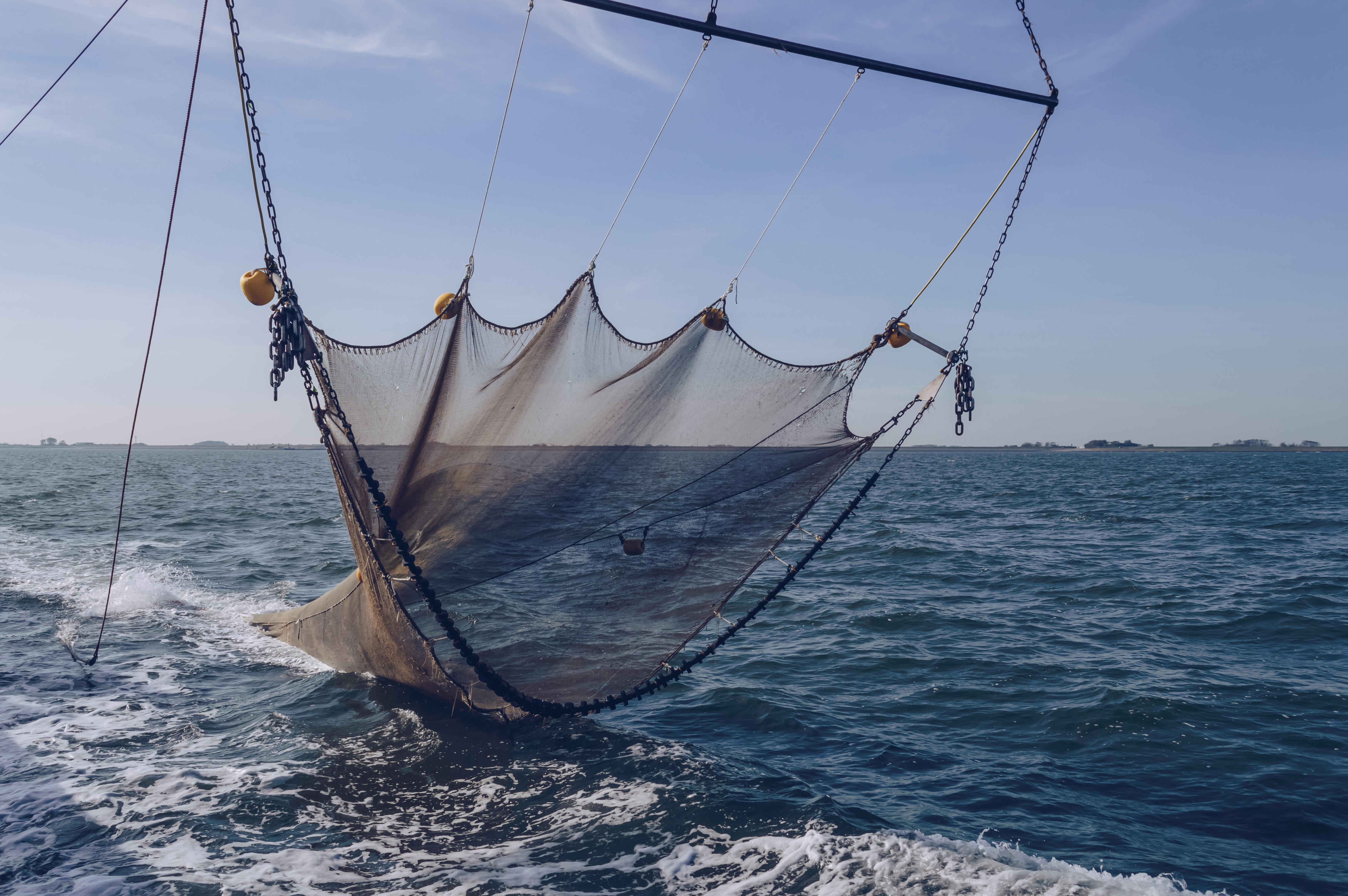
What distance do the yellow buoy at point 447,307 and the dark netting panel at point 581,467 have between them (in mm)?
146

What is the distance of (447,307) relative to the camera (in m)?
7.29

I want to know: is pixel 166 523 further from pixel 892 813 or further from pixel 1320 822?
pixel 1320 822

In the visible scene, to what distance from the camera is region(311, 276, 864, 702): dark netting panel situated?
7.64m

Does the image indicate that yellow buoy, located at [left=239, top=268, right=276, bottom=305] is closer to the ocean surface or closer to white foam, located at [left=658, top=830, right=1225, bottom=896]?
the ocean surface

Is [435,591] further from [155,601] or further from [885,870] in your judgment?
[155,601]

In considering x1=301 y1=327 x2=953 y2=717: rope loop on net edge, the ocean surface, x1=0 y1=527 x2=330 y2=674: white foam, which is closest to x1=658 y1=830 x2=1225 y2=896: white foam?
the ocean surface

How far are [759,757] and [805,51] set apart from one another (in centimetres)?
695

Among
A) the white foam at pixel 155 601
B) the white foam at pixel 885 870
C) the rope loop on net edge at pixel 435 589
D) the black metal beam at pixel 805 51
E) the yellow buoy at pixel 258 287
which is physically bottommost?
the white foam at pixel 885 870

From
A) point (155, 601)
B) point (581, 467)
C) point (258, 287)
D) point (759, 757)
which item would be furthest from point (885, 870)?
point (155, 601)

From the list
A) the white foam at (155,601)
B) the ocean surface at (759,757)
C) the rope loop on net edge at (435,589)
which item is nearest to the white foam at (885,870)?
the ocean surface at (759,757)

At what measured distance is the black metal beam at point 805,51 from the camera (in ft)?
19.6

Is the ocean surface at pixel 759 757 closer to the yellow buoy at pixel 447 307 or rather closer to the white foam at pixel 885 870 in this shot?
the white foam at pixel 885 870

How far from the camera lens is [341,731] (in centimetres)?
916

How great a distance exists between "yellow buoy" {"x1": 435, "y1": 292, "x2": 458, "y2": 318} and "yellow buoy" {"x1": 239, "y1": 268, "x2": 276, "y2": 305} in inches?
67.8
